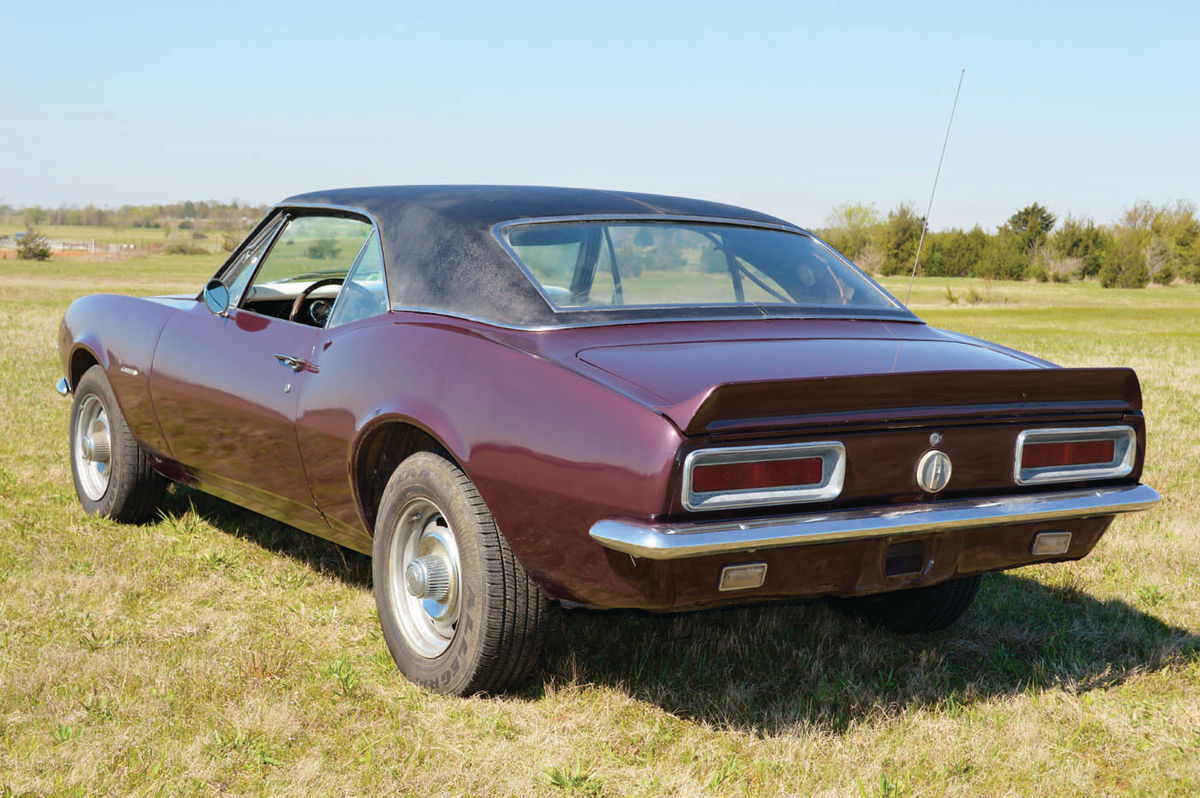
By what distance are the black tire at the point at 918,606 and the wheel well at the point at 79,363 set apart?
3.58 metres

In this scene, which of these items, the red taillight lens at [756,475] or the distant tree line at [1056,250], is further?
the distant tree line at [1056,250]

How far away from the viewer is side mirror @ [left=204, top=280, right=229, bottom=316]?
4453 millimetres

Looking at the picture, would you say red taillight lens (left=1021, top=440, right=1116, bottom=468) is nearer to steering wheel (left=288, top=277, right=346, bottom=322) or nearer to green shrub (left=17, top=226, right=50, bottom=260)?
steering wheel (left=288, top=277, right=346, bottom=322)

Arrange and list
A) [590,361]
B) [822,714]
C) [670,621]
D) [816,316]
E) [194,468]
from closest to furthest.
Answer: [590,361] < [822,714] < [816,316] < [670,621] < [194,468]

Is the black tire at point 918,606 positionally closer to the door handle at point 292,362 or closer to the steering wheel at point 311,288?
the door handle at point 292,362

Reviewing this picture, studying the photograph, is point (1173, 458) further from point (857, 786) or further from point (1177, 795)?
point (857, 786)

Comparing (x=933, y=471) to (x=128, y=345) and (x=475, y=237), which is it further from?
(x=128, y=345)

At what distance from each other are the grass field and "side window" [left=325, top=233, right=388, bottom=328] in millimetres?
1058

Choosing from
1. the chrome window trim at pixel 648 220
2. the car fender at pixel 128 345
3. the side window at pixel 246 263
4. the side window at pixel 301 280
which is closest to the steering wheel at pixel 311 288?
the side window at pixel 301 280

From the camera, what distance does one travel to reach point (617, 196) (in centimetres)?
413

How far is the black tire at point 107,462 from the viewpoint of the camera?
509 centimetres

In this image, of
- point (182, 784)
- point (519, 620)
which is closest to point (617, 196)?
point (519, 620)

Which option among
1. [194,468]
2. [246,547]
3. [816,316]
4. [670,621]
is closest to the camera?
[816,316]

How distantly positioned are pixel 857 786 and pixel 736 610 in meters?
1.40
